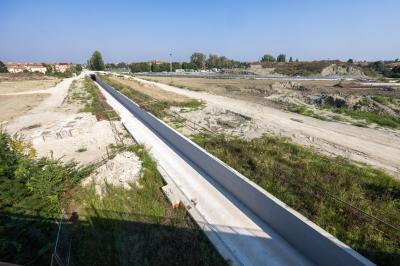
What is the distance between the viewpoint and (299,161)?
38.9 ft

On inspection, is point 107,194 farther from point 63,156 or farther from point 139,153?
point 63,156

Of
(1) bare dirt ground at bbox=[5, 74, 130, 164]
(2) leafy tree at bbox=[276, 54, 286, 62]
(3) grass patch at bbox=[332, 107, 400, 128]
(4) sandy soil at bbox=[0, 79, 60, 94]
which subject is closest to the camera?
(1) bare dirt ground at bbox=[5, 74, 130, 164]

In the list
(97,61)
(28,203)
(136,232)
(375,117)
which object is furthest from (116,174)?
(97,61)

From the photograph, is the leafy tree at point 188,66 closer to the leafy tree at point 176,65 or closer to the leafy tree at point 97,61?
the leafy tree at point 176,65

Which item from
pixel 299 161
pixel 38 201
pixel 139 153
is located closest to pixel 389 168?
pixel 299 161

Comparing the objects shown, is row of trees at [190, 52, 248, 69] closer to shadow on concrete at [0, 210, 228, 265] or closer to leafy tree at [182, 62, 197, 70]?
leafy tree at [182, 62, 197, 70]

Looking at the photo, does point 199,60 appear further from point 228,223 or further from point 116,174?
point 228,223

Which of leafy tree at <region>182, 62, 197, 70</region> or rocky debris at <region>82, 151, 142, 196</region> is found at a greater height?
leafy tree at <region>182, 62, 197, 70</region>

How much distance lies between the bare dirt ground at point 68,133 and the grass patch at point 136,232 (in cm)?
507

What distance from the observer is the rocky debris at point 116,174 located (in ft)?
36.2

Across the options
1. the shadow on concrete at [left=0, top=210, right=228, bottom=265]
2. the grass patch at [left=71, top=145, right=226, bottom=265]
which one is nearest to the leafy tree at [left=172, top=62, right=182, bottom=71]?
the grass patch at [left=71, top=145, right=226, bottom=265]

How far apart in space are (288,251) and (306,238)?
2.27 ft

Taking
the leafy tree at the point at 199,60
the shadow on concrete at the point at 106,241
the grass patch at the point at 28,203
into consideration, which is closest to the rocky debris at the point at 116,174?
the grass patch at the point at 28,203

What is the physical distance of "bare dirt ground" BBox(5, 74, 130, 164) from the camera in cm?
1577
